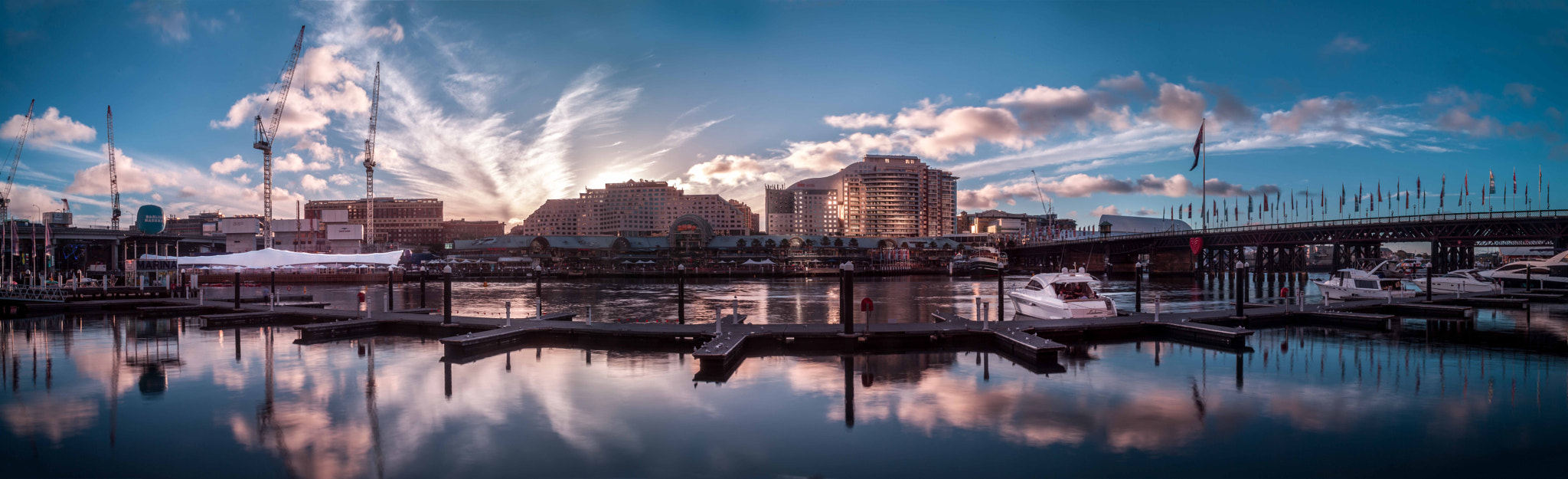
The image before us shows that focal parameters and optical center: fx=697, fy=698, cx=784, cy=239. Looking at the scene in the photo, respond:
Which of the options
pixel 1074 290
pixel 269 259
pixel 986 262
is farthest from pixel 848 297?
pixel 986 262

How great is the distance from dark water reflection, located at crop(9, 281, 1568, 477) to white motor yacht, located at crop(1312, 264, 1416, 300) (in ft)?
56.4

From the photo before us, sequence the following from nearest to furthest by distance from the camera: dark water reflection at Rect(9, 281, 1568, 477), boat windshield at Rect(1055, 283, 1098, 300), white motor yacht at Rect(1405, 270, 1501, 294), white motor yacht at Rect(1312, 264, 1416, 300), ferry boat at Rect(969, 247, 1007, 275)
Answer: dark water reflection at Rect(9, 281, 1568, 477), boat windshield at Rect(1055, 283, 1098, 300), white motor yacht at Rect(1312, 264, 1416, 300), white motor yacht at Rect(1405, 270, 1501, 294), ferry boat at Rect(969, 247, 1007, 275)

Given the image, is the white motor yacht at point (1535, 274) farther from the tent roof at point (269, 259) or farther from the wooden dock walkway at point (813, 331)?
the tent roof at point (269, 259)

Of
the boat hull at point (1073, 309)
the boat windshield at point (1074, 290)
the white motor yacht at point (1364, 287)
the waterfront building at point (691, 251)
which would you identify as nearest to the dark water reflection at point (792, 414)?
the boat hull at point (1073, 309)

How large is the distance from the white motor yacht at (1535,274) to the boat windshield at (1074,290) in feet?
119

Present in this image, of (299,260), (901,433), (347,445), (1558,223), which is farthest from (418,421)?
(1558,223)

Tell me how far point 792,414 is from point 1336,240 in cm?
8559

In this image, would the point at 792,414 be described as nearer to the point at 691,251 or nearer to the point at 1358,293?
the point at 1358,293

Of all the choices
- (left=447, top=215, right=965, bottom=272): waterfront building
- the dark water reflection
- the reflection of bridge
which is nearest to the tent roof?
the dark water reflection

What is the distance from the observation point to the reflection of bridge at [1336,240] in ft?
209

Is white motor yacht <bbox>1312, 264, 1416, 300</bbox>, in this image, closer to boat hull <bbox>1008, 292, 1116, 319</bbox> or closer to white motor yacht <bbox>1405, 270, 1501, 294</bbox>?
white motor yacht <bbox>1405, 270, 1501, 294</bbox>

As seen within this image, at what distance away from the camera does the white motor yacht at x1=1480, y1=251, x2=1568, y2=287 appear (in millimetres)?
47219

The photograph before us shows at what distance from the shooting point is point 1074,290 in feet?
102

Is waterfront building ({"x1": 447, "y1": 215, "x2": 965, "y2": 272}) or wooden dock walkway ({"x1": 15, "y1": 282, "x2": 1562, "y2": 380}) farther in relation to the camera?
waterfront building ({"x1": 447, "y1": 215, "x2": 965, "y2": 272})
